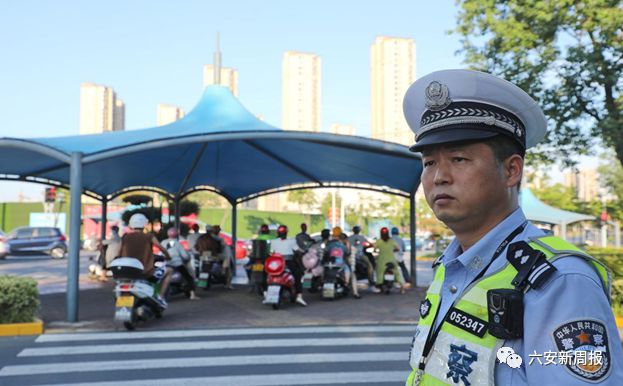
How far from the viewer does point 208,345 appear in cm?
738

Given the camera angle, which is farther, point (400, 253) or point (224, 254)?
point (224, 254)

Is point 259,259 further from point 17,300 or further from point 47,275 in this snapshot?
point 47,275

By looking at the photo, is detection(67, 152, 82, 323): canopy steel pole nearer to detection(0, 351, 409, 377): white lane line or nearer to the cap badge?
detection(0, 351, 409, 377): white lane line

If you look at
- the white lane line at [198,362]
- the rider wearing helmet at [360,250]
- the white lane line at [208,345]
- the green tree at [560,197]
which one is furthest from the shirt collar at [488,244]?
the green tree at [560,197]

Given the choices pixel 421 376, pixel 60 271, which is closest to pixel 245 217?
pixel 60 271

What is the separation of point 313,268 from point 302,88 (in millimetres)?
91784

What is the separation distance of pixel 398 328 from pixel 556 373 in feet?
26.4

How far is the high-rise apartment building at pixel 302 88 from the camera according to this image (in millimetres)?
101875

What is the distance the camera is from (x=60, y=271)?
19.8m

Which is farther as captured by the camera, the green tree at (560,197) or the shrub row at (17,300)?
the green tree at (560,197)

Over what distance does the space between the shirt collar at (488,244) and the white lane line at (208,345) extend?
20.5 ft

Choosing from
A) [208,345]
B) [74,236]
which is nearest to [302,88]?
[74,236]

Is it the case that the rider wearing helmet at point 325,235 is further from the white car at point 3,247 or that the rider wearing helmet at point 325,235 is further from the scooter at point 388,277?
the white car at point 3,247

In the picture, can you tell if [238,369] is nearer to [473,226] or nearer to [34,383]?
[34,383]
